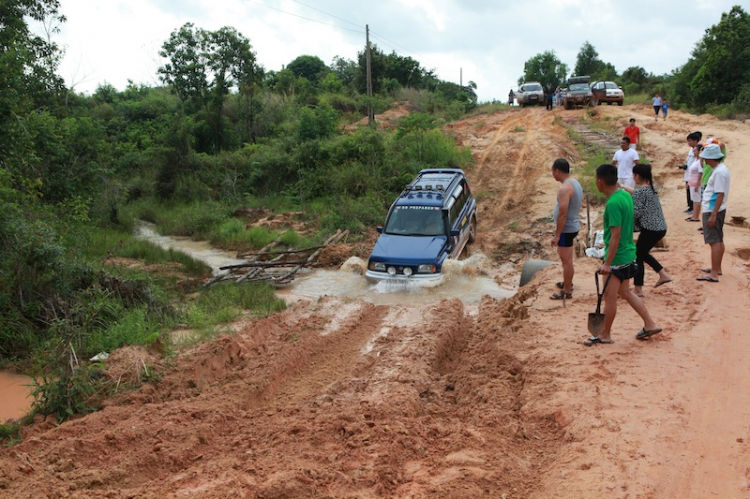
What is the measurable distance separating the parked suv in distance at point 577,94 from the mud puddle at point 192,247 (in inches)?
878

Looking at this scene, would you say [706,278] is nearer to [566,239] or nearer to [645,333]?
[566,239]

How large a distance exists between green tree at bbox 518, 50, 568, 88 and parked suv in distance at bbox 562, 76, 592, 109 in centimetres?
2320

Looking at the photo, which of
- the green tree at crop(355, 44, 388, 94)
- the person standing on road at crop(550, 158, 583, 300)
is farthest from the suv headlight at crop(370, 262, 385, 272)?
the green tree at crop(355, 44, 388, 94)

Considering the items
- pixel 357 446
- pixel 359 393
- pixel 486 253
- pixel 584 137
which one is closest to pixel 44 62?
pixel 486 253

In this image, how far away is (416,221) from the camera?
12570mm

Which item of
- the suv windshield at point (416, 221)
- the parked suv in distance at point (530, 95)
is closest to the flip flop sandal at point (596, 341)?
the suv windshield at point (416, 221)

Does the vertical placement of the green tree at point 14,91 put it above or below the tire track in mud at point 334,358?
above

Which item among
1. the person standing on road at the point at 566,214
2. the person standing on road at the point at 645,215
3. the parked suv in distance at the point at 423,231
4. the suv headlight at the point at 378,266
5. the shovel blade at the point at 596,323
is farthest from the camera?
the suv headlight at the point at 378,266

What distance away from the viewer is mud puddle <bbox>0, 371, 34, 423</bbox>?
7086 millimetres

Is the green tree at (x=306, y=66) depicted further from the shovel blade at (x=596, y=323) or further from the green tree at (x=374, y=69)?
the shovel blade at (x=596, y=323)

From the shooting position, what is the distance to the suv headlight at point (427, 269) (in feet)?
37.3

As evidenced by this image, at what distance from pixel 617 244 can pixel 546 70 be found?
177 ft

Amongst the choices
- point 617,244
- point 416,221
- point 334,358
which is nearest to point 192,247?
point 416,221

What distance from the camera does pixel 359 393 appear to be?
6309 mm
